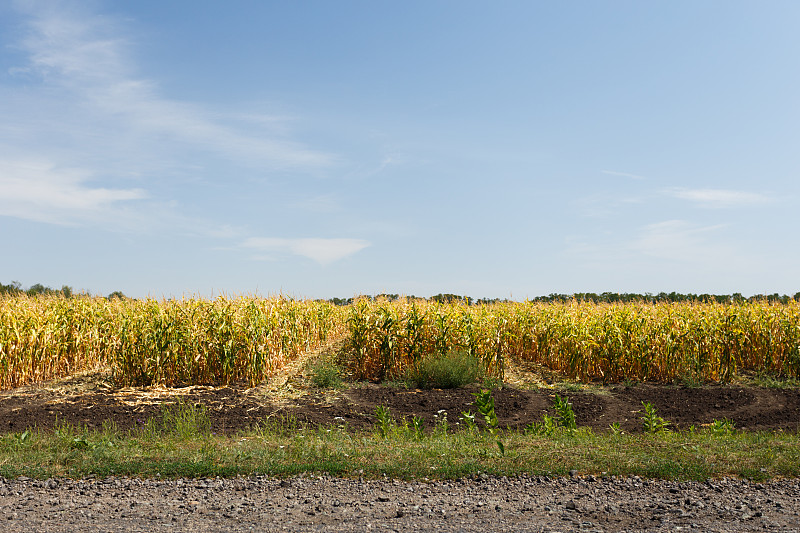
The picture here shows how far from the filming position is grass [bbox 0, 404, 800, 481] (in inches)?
230

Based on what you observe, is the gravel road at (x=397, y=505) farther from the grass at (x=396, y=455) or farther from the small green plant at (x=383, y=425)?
the small green plant at (x=383, y=425)

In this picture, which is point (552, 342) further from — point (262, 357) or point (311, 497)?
point (311, 497)

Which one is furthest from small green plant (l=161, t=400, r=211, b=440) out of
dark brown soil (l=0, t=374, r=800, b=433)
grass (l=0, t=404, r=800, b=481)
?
dark brown soil (l=0, t=374, r=800, b=433)

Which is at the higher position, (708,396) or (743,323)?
(743,323)

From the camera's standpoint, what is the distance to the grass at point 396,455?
5.85m

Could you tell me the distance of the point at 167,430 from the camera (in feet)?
26.1

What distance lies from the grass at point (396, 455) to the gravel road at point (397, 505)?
19 centimetres

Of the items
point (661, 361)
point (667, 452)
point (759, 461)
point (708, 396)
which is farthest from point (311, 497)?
point (661, 361)

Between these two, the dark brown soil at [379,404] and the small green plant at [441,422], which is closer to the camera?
the small green plant at [441,422]

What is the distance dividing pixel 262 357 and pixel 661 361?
30.3 ft

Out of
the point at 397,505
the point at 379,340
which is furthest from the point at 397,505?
the point at 379,340

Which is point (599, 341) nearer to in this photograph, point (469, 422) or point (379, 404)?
point (379, 404)

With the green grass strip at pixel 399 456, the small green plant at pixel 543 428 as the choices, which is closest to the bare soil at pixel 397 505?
the green grass strip at pixel 399 456

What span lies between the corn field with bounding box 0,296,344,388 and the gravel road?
6.45 meters
